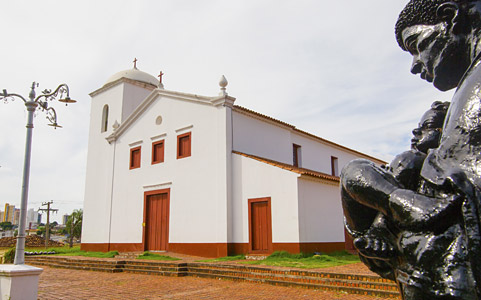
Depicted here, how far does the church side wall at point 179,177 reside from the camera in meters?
16.8

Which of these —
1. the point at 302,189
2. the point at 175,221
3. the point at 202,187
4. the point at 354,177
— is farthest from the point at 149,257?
the point at 354,177

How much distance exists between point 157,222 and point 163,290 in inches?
368

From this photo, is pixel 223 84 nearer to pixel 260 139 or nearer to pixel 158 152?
pixel 260 139

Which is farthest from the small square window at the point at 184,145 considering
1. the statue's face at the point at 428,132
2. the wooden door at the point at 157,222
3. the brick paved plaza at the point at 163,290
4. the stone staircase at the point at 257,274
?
the statue's face at the point at 428,132

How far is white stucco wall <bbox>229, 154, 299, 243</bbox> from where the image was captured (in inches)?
570

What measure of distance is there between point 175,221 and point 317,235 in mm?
6997

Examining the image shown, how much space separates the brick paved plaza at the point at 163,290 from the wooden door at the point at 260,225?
11.9ft

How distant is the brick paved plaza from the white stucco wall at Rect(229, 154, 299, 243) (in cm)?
371

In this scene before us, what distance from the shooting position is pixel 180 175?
18.7m

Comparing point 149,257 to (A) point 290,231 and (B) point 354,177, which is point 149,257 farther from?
(B) point 354,177

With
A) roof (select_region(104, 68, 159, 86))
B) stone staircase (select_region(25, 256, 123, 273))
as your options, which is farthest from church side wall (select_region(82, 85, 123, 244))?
stone staircase (select_region(25, 256, 123, 273))

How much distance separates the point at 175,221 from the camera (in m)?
18.3

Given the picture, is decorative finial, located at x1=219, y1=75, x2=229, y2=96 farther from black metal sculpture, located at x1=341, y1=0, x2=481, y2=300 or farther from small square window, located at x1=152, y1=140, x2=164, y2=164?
black metal sculpture, located at x1=341, y1=0, x2=481, y2=300

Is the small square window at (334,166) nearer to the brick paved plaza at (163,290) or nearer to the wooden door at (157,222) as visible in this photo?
the wooden door at (157,222)
